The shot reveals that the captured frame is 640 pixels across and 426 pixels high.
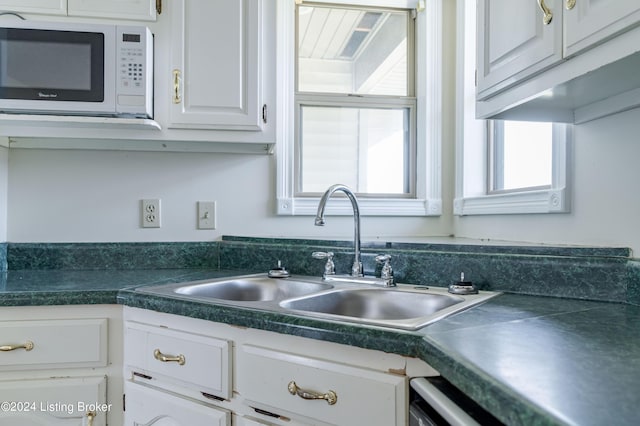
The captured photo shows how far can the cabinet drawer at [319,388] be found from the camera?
89cm

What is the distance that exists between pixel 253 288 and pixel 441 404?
1013mm

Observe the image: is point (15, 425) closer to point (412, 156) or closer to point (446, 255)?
point (446, 255)

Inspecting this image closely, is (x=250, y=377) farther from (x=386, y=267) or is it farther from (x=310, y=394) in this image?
(x=386, y=267)

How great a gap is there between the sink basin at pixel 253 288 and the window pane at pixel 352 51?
0.93 metres

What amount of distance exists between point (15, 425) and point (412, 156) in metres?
1.77

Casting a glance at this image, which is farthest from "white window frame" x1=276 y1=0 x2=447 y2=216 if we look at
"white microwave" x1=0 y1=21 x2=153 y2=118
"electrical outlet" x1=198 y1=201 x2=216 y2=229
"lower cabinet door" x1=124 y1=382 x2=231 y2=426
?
"lower cabinet door" x1=124 y1=382 x2=231 y2=426

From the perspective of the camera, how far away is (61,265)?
188 cm

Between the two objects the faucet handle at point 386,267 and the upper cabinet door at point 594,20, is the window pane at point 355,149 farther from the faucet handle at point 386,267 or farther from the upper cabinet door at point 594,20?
the upper cabinet door at point 594,20

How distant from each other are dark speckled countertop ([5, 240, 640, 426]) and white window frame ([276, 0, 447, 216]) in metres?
0.52

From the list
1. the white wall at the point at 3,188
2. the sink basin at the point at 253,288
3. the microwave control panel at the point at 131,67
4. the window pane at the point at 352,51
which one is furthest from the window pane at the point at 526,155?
the white wall at the point at 3,188

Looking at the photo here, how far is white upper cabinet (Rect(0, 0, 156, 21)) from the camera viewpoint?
5.32 feet

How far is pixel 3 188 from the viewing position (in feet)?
6.06

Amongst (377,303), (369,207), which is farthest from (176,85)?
(377,303)

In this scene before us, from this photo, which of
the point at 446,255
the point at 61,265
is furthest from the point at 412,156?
the point at 61,265
